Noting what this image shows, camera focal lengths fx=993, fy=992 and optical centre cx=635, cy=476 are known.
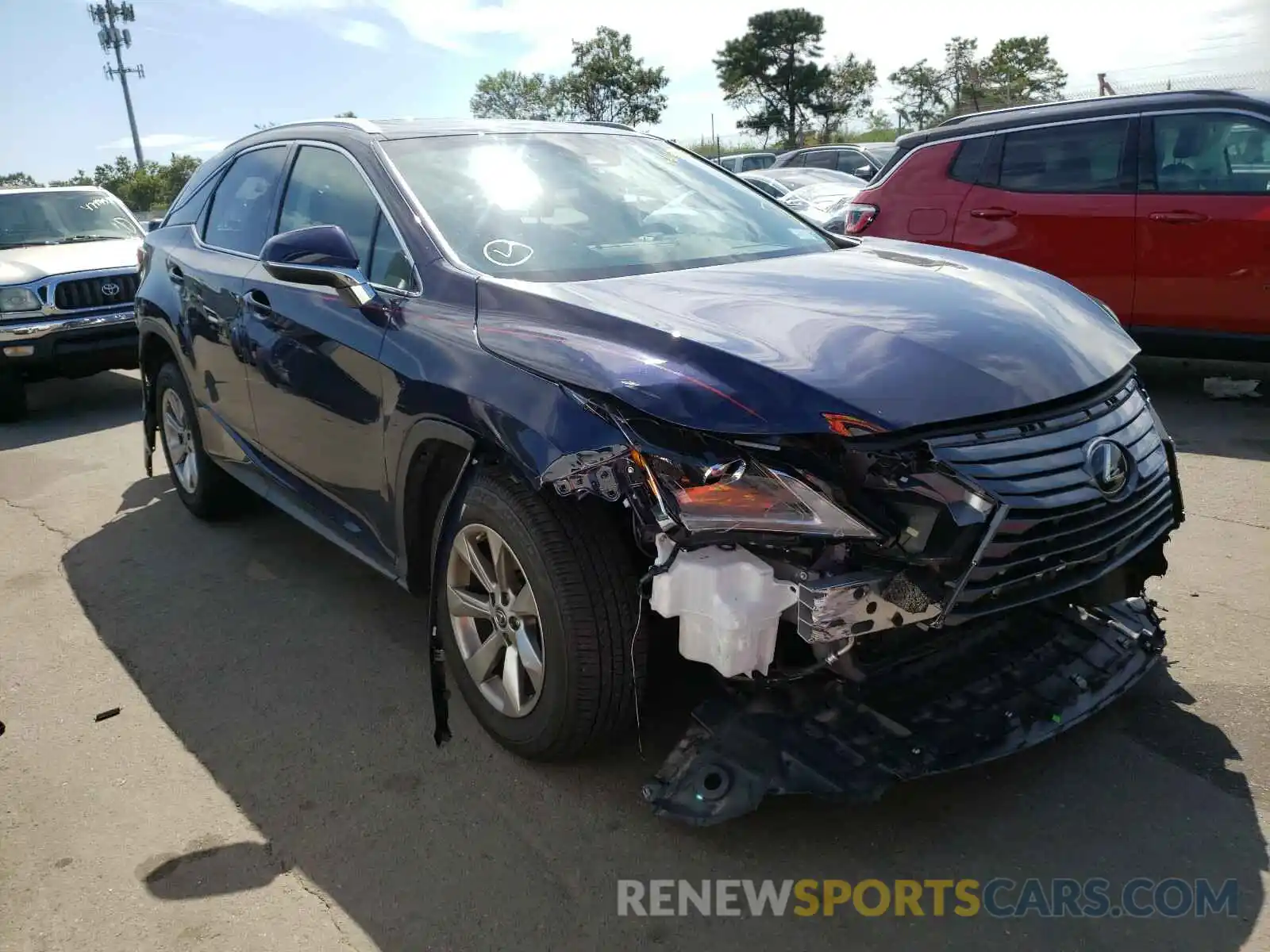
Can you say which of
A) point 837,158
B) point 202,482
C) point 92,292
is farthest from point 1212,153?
point 837,158

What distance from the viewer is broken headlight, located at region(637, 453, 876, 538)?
7.07ft

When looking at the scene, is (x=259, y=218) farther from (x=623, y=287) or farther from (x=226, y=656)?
(x=623, y=287)

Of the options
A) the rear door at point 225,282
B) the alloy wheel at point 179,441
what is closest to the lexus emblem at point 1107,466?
the rear door at point 225,282

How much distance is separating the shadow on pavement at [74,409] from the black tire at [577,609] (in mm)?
5761

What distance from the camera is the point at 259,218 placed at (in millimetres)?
4211

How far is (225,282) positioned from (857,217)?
4.52 m

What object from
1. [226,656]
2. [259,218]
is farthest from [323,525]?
[259,218]

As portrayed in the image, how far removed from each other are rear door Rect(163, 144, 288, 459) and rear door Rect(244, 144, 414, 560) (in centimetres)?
18

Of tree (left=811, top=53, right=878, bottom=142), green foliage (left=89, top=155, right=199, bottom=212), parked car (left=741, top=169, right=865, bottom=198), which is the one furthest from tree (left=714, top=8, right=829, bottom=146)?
parked car (left=741, top=169, right=865, bottom=198)

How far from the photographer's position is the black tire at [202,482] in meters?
4.92

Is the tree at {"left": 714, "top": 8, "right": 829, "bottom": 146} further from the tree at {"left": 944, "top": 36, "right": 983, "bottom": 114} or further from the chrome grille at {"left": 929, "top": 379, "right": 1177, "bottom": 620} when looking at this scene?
the chrome grille at {"left": 929, "top": 379, "right": 1177, "bottom": 620}

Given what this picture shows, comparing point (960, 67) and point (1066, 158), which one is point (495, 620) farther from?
point (960, 67)

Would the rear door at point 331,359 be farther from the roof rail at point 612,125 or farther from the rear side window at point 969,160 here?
the rear side window at point 969,160

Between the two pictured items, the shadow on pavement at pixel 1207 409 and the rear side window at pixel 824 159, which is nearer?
the shadow on pavement at pixel 1207 409
